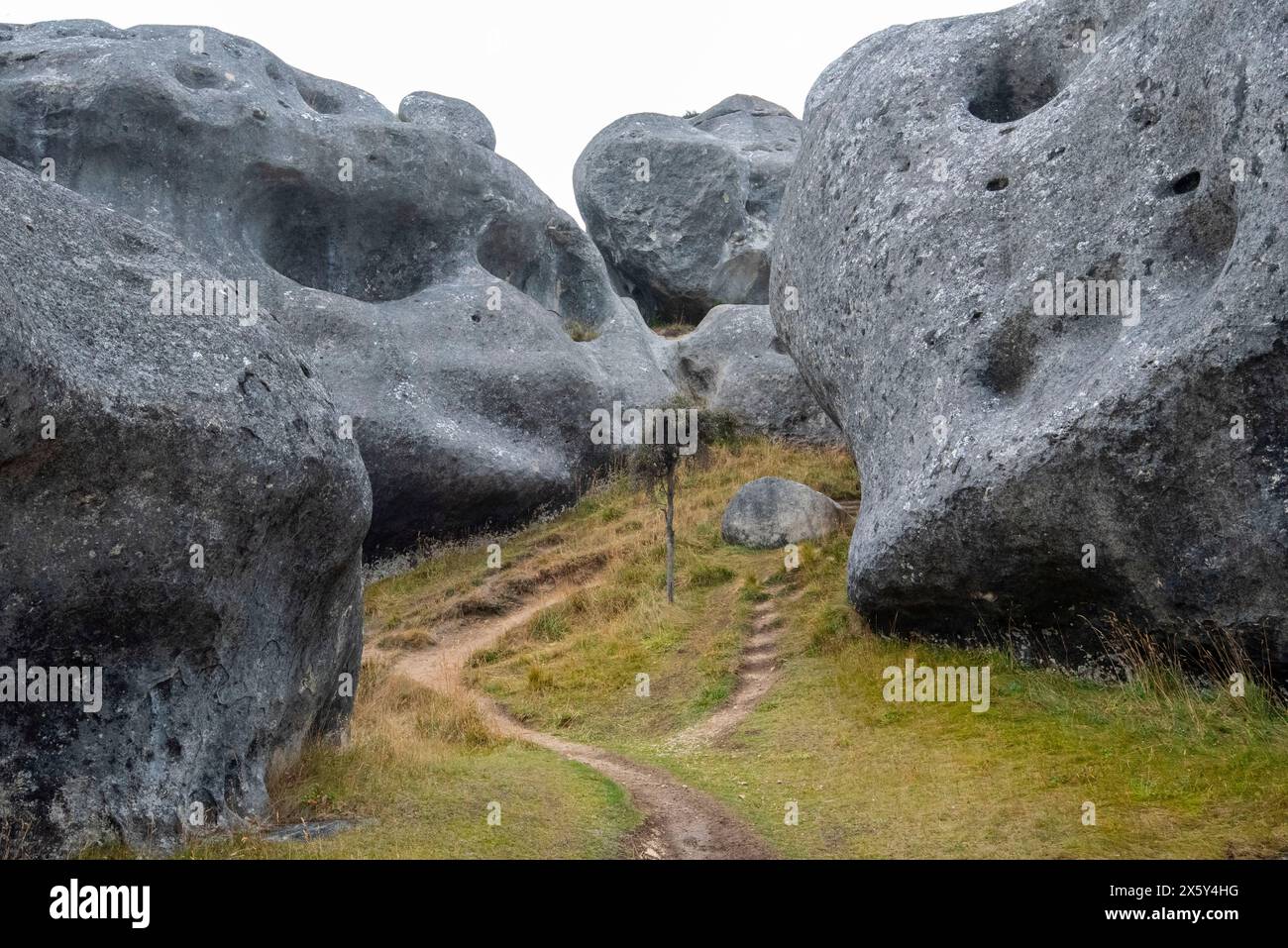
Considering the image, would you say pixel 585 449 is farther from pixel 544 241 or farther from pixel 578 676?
pixel 578 676

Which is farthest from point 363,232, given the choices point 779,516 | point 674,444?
point 779,516

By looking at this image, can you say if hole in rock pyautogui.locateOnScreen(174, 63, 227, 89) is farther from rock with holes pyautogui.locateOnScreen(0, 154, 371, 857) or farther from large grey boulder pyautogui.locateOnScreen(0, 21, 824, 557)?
rock with holes pyautogui.locateOnScreen(0, 154, 371, 857)

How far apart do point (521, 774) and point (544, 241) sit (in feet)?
61.2

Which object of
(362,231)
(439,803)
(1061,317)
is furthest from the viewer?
(362,231)

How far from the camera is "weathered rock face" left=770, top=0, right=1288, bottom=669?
343 inches

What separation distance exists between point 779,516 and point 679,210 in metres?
18.7

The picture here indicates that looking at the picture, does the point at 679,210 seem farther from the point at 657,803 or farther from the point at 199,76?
the point at 657,803

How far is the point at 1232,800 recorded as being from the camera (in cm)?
721

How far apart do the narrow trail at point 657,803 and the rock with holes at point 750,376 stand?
1252 cm

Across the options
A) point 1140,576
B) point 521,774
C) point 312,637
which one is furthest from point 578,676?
point 1140,576

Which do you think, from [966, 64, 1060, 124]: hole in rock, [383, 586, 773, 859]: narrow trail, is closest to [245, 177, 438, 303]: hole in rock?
[383, 586, 773, 859]: narrow trail

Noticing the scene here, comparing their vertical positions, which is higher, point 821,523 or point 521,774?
point 821,523

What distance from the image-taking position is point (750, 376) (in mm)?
26750

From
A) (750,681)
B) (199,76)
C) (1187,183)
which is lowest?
(750,681)
